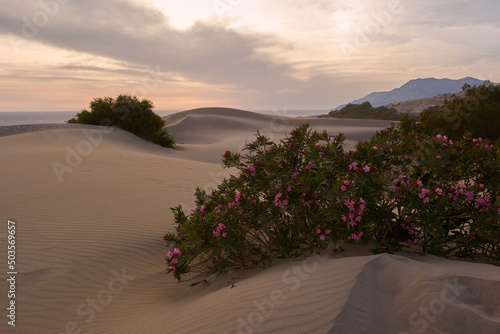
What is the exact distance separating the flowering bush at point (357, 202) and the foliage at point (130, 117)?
60.4 ft

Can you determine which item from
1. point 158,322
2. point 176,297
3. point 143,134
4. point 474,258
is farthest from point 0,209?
point 143,134

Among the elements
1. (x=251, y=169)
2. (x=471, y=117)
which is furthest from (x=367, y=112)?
(x=251, y=169)

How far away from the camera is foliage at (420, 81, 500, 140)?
14758 millimetres

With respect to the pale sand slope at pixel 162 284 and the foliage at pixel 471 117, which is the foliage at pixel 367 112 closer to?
the foliage at pixel 471 117

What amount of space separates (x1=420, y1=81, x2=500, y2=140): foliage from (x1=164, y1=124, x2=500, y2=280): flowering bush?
12918 mm

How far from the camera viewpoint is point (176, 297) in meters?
4.00

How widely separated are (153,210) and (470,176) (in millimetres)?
5607

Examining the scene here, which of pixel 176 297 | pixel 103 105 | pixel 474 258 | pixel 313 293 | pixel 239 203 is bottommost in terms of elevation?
pixel 176 297

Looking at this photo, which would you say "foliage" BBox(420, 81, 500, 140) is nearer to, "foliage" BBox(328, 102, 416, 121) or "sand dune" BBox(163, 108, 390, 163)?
"sand dune" BBox(163, 108, 390, 163)

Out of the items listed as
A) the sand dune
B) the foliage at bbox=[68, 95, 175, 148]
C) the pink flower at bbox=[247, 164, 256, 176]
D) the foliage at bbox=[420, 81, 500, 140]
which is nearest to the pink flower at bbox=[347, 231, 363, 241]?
the pink flower at bbox=[247, 164, 256, 176]

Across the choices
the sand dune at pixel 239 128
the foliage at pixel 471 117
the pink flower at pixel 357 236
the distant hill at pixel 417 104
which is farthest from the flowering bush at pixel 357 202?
the distant hill at pixel 417 104

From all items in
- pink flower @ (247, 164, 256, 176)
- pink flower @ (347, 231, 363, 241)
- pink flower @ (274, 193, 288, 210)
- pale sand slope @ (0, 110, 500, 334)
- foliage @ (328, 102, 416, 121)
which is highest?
foliage @ (328, 102, 416, 121)

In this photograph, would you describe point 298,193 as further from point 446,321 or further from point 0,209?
point 0,209

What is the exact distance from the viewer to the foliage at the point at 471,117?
14.8 m
